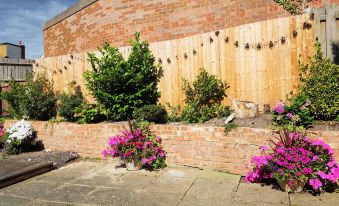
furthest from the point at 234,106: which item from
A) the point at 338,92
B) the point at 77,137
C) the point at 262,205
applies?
the point at 77,137

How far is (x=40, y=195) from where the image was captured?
484cm

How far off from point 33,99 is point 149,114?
4009 mm

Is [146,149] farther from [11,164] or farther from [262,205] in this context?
[11,164]

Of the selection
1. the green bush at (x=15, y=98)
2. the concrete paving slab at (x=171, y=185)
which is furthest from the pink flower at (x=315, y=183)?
the green bush at (x=15, y=98)

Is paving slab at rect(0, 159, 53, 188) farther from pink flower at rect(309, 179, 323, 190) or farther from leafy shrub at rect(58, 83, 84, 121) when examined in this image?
pink flower at rect(309, 179, 323, 190)

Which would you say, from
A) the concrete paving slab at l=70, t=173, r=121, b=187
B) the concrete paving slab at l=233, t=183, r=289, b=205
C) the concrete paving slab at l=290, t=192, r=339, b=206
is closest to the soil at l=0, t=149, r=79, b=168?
the concrete paving slab at l=70, t=173, r=121, b=187

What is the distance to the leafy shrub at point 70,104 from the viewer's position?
8055 mm

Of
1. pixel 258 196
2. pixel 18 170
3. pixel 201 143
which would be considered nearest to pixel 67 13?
pixel 18 170

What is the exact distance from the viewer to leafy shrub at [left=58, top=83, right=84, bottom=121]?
26.4 feet

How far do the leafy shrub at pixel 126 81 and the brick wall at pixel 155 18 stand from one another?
1.89m

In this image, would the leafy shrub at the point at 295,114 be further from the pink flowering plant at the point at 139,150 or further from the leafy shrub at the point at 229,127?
the pink flowering plant at the point at 139,150

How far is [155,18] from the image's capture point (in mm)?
9414

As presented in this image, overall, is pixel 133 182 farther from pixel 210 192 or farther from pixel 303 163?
pixel 303 163

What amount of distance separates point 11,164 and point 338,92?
6.45 meters
